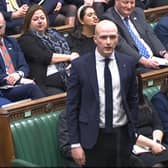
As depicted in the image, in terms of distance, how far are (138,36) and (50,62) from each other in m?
0.73

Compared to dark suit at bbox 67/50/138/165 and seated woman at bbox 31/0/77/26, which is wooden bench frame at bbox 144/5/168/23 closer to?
seated woman at bbox 31/0/77/26

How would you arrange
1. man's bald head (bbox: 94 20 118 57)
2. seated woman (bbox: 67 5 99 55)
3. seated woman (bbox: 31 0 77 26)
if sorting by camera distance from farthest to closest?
seated woman (bbox: 31 0 77 26) < seated woman (bbox: 67 5 99 55) < man's bald head (bbox: 94 20 118 57)

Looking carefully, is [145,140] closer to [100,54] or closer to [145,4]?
[100,54]

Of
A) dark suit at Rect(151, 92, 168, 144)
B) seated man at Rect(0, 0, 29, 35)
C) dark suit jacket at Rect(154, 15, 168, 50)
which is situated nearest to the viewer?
dark suit at Rect(151, 92, 168, 144)

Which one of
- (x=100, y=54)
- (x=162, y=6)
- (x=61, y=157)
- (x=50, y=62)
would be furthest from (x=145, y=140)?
(x=162, y=6)

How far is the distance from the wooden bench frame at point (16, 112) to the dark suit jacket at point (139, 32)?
73cm

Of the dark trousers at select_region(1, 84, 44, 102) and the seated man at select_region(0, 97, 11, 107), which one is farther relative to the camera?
the dark trousers at select_region(1, 84, 44, 102)

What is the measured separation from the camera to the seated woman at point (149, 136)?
130 inches

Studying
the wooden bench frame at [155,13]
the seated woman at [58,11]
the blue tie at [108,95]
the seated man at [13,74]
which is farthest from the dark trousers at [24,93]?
the wooden bench frame at [155,13]

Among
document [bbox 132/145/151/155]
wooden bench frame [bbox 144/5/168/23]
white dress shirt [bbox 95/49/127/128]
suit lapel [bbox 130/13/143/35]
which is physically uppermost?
white dress shirt [bbox 95/49/127/128]

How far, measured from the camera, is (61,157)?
11.1 ft

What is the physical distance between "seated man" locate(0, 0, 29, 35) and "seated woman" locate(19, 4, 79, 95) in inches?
19.0

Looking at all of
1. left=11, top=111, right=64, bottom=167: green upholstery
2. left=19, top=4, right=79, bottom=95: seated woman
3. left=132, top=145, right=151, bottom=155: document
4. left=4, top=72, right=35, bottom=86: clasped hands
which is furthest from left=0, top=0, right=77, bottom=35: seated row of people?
left=132, top=145, right=151, bottom=155: document

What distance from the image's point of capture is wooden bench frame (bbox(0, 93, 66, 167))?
3.17 m
